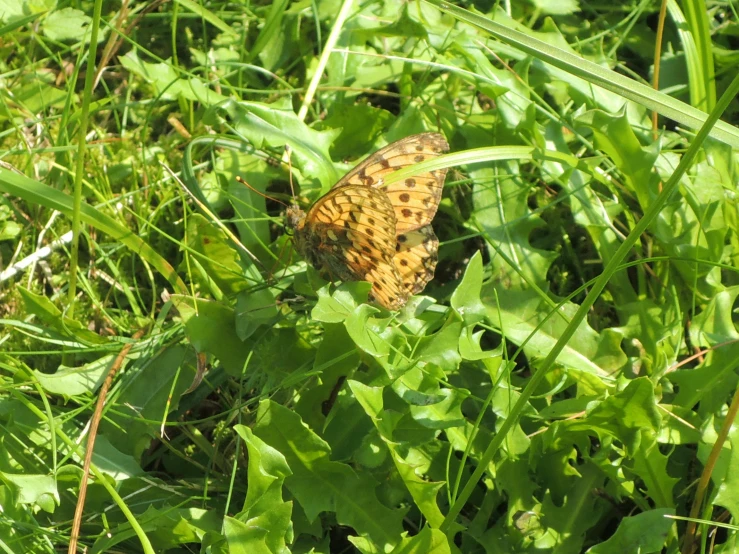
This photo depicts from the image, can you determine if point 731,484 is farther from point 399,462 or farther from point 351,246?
point 351,246

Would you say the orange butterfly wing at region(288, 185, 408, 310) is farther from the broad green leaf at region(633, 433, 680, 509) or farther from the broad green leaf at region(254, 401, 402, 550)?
the broad green leaf at region(633, 433, 680, 509)

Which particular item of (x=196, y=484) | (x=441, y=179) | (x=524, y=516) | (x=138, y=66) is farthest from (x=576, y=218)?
(x=138, y=66)

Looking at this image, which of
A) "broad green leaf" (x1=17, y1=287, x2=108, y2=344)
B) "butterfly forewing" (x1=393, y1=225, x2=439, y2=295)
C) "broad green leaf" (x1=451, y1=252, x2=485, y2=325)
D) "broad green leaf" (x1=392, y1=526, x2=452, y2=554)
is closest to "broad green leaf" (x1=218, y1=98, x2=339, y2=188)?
"butterfly forewing" (x1=393, y1=225, x2=439, y2=295)

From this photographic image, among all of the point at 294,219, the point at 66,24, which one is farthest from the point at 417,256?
the point at 66,24

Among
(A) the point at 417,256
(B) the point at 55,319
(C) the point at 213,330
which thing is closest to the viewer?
(C) the point at 213,330

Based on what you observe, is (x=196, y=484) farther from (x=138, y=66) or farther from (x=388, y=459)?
(x=138, y=66)

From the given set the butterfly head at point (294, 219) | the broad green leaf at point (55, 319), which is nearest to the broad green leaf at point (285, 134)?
the butterfly head at point (294, 219)

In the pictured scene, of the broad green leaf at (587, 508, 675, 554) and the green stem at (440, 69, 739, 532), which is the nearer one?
the green stem at (440, 69, 739, 532)
